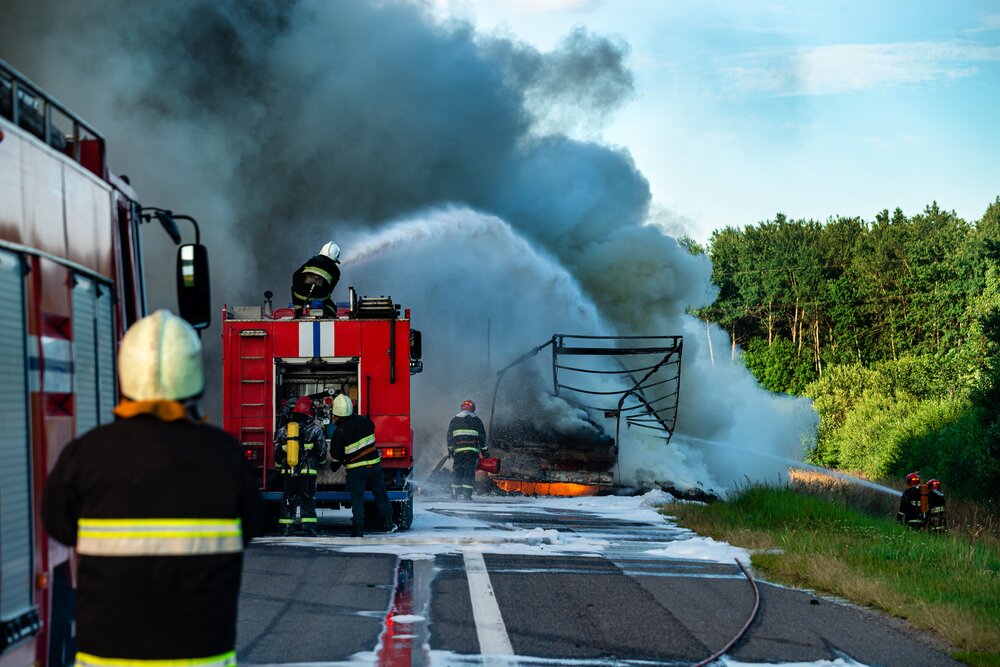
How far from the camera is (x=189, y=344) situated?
3.44m

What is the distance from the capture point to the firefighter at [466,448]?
66.0 ft

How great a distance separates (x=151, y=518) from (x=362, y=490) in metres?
9.82

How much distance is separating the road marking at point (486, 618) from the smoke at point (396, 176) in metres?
13.0

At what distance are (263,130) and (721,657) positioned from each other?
26152 mm

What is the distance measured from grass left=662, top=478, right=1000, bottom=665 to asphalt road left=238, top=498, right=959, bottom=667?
0.27 meters

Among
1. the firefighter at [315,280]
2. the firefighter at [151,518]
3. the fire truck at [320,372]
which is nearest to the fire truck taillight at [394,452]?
the fire truck at [320,372]

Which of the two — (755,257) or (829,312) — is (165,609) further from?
(755,257)

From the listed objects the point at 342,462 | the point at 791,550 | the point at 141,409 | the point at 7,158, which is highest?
the point at 7,158

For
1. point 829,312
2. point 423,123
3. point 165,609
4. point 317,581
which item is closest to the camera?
point 165,609

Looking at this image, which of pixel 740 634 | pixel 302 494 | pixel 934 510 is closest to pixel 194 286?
pixel 740 634

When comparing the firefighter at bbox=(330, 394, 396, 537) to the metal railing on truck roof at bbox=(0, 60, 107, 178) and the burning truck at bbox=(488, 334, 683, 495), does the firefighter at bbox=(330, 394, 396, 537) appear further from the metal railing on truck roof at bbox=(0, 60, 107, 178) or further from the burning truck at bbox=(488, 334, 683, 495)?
the burning truck at bbox=(488, 334, 683, 495)

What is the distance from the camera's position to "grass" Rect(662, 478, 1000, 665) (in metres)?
8.34

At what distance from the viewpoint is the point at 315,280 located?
13.4 m

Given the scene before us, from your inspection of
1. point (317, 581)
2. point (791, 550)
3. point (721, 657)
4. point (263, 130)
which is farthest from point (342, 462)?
point (263, 130)
